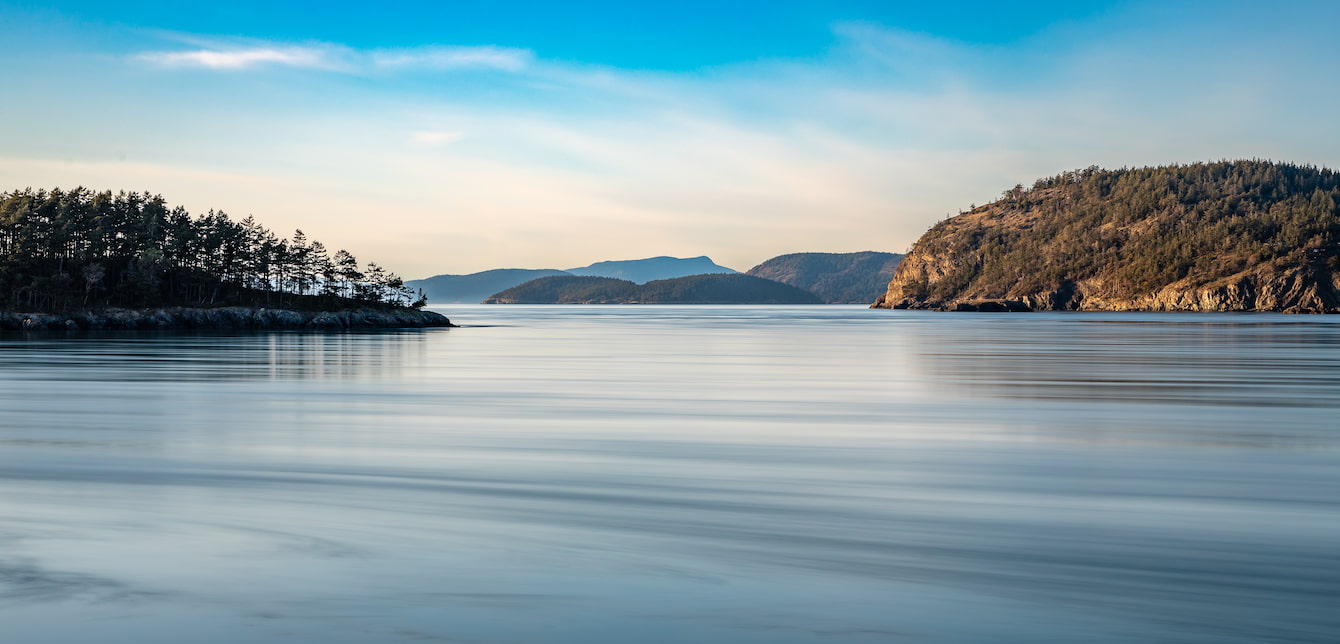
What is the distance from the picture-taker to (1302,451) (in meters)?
13.8

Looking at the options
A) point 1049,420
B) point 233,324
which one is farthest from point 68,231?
point 1049,420

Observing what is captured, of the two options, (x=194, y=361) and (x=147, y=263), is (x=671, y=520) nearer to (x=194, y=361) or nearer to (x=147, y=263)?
(x=194, y=361)

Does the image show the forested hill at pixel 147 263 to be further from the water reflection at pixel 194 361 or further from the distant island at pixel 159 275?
the water reflection at pixel 194 361

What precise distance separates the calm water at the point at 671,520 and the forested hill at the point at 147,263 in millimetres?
80771

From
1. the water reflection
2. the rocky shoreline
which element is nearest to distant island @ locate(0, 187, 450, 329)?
the rocky shoreline

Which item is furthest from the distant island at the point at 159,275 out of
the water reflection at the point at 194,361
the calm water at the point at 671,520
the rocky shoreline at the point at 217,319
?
the calm water at the point at 671,520

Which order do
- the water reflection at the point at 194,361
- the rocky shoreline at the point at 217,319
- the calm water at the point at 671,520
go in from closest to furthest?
1. the calm water at the point at 671,520
2. the water reflection at the point at 194,361
3. the rocky shoreline at the point at 217,319

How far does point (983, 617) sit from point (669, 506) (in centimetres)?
440

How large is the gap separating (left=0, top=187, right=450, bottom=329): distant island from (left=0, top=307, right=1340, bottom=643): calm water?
76.2 metres

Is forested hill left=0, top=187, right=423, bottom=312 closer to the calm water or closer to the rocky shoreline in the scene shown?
the rocky shoreline

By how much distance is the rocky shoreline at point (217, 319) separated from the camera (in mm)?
78562

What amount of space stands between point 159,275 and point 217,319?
51.6ft

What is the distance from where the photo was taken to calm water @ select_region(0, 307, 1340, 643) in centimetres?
629

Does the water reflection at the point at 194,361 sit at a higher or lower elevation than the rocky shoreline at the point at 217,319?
lower
